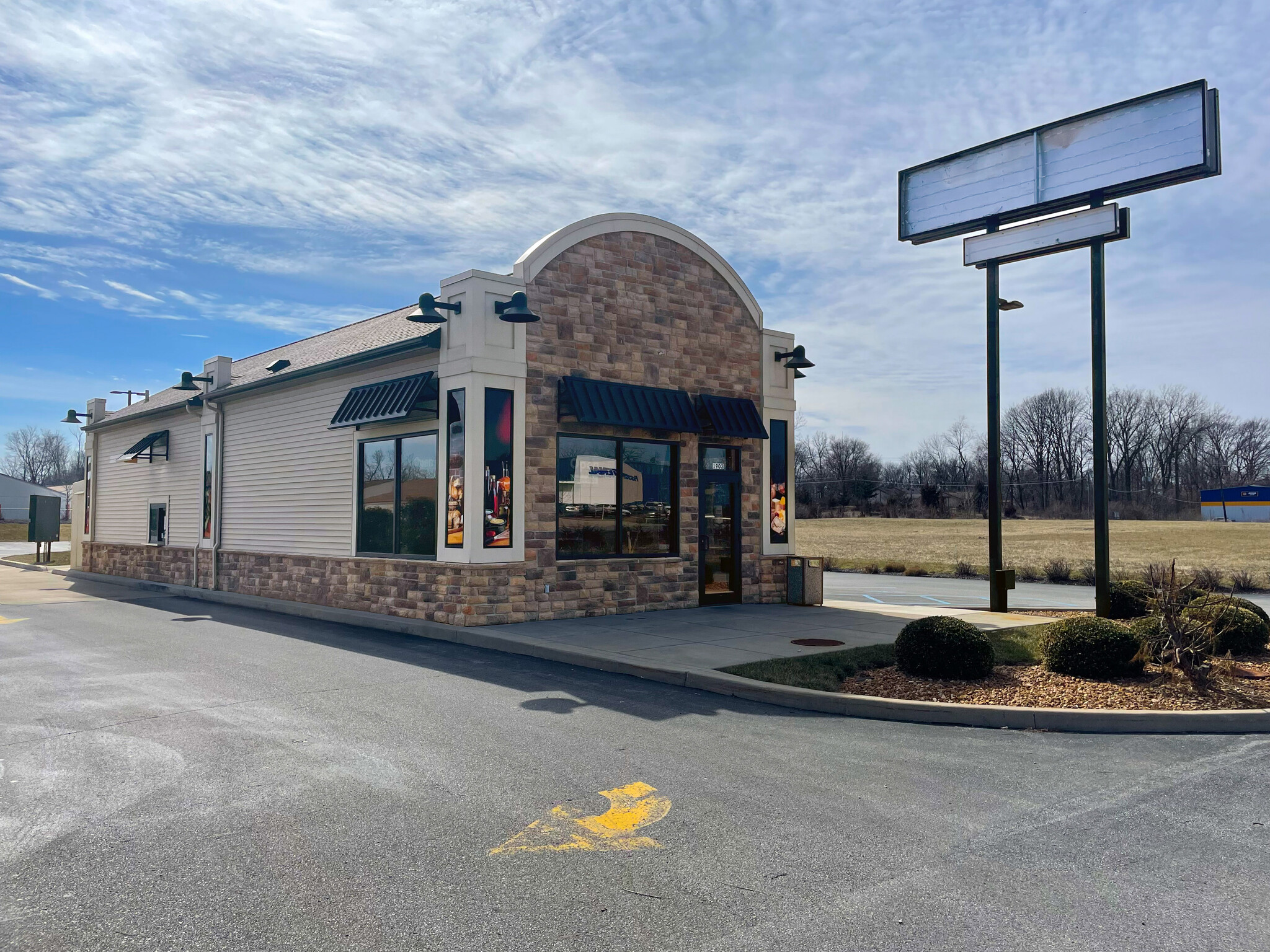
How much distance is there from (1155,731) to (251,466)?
17.2 metres

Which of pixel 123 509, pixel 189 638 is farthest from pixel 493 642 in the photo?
pixel 123 509

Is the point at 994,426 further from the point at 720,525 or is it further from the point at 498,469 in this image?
the point at 498,469

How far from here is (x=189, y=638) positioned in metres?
12.8

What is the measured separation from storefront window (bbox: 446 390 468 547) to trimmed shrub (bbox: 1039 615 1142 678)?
8.07m

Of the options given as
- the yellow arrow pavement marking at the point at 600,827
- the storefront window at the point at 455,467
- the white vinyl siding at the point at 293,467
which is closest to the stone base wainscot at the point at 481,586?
the white vinyl siding at the point at 293,467

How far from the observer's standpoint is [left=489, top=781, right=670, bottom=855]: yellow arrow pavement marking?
480 centimetres

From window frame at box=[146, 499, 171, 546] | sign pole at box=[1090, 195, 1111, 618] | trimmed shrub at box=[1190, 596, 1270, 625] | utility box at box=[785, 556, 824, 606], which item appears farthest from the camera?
window frame at box=[146, 499, 171, 546]

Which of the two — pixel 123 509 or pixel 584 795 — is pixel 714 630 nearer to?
pixel 584 795

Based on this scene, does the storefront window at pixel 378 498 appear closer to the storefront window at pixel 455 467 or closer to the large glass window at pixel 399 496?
the large glass window at pixel 399 496

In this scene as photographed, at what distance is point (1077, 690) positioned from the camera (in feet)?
28.1

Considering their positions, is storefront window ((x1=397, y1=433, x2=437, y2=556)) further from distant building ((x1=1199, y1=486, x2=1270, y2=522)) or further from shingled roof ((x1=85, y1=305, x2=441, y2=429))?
distant building ((x1=1199, y1=486, x2=1270, y2=522))

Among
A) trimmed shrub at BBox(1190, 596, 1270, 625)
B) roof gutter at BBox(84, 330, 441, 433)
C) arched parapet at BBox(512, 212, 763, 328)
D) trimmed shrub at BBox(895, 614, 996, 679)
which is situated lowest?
→ trimmed shrub at BBox(895, 614, 996, 679)

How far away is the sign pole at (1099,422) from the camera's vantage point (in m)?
12.7

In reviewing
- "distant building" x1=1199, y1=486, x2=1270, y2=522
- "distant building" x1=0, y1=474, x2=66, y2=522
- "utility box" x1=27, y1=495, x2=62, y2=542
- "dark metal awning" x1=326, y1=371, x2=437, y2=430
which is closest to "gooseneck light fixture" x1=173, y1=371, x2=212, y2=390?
"dark metal awning" x1=326, y1=371, x2=437, y2=430
